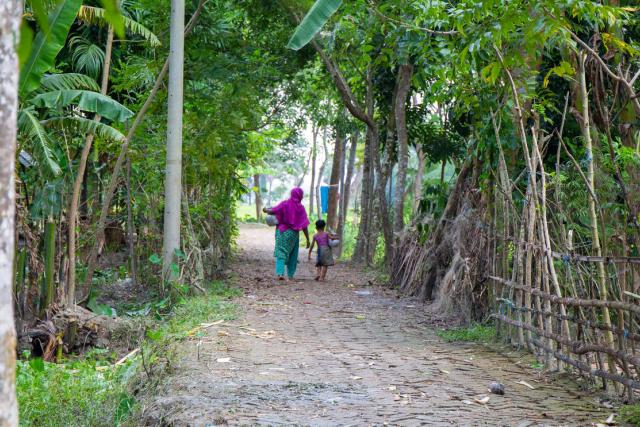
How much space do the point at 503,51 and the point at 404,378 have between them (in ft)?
12.5

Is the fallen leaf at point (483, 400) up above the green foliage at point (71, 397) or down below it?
above

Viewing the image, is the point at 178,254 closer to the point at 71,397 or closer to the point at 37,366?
the point at 37,366

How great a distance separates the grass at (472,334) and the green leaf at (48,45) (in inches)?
207

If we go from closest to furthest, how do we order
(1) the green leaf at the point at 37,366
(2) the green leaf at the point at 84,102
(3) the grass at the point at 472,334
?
(1) the green leaf at the point at 37,366
(3) the grass at the point at 472,334
(2) the green leaf at the point at 84,102

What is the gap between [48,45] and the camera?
8.77 meters

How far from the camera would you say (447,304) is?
1074 centimetres

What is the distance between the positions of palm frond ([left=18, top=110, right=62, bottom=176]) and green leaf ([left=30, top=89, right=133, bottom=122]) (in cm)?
30

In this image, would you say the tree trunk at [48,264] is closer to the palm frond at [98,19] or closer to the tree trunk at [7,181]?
the palm frond at [98,19]

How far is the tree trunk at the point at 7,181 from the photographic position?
2877mm

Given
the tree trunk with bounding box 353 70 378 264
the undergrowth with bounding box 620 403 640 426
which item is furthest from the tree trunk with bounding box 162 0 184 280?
the undergrowth with bounding box 620 403 640 426

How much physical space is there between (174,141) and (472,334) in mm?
5128

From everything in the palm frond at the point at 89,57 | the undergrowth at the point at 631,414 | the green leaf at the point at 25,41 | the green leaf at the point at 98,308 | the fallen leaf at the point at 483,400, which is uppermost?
the palm frond at the point at 89,57

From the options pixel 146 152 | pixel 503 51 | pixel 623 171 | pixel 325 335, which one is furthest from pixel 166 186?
pixel 623 171

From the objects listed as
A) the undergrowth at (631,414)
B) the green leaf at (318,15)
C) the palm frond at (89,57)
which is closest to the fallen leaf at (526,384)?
the undergrowth at (631,414)
